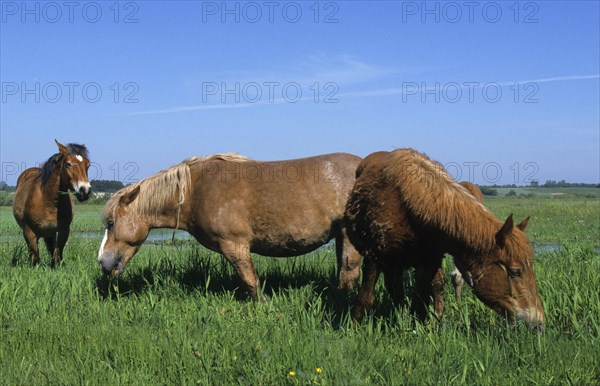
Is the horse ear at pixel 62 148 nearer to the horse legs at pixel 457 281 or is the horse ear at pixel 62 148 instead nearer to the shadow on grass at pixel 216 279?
the shadow on grass at pixel 216 279

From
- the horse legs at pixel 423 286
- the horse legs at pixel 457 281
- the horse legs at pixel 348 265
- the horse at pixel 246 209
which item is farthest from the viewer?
the horse legs at pixel 457 281

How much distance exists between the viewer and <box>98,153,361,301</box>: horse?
20.7 ft

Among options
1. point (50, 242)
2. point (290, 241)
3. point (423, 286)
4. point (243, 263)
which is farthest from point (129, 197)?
point (50, 242)

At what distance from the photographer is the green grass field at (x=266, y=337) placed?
3811mm

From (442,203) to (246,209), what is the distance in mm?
2481

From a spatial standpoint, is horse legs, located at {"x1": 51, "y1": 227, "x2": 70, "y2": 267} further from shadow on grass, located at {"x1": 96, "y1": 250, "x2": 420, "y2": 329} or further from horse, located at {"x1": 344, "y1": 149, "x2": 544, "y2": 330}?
horse, located at {"x1": 344, "y1": 149, "x2": 544, "y2": 330}

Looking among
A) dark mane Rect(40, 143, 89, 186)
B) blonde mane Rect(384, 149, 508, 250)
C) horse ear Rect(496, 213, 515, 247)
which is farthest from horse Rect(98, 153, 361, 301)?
dark mane Rect(40, 143, 89, 186)

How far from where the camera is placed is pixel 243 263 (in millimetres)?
6207

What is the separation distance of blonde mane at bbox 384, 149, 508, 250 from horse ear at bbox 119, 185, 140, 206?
3.15 metres

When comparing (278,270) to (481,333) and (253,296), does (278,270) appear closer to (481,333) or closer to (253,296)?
(253,296)

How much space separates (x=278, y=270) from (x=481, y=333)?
356cm

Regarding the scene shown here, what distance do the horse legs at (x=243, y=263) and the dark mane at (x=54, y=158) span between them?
4010mm

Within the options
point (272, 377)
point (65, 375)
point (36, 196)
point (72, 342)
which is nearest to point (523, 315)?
point (272, 377)

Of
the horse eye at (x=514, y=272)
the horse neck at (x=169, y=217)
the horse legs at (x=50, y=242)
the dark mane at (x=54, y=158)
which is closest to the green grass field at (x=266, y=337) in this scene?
the horse eye at (x=514, y=272)
